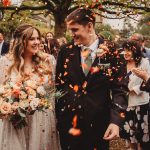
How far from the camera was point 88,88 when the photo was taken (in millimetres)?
4980

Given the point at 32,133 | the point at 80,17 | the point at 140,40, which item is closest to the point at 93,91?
the point at 80,17

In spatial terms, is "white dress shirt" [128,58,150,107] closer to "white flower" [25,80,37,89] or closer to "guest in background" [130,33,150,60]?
"guest in background" [130,33,150,60]

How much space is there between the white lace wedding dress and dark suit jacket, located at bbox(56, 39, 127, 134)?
45 cm

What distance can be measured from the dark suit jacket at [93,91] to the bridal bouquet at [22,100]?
168 mm

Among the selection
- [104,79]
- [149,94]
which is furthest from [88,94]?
[149,94]

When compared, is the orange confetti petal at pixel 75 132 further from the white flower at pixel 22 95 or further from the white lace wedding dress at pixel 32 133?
the white flower at pixel 22 95

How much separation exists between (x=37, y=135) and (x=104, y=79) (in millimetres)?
1052

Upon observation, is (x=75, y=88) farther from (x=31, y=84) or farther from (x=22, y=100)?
(x=22, y=100)

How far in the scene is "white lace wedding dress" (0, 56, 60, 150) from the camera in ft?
17.0

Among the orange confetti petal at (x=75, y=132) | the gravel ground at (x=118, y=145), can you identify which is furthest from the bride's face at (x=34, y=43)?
the gravel ground at (x=118, y=145)

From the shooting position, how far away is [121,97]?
16.3 ft

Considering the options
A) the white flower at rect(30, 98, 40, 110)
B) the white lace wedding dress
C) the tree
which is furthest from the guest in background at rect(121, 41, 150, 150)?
the tree

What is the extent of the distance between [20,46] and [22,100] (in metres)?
0.79

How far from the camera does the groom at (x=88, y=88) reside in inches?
195
